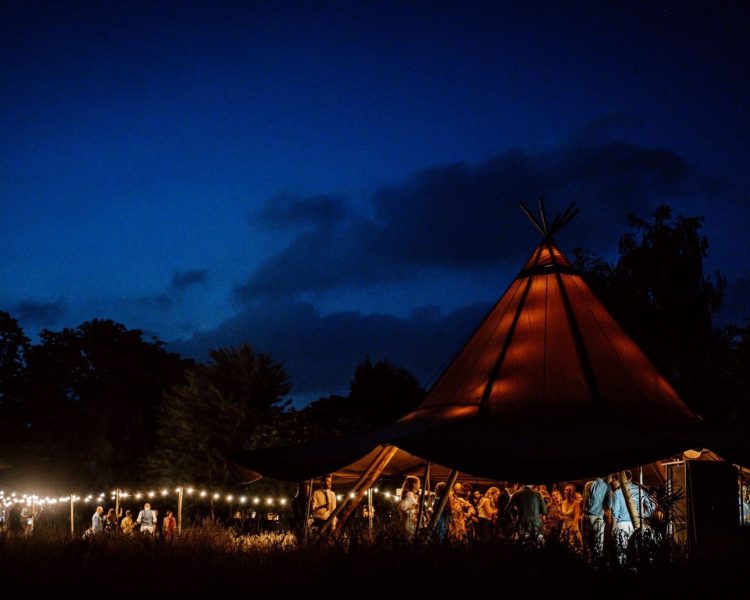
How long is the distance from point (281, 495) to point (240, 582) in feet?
58.0

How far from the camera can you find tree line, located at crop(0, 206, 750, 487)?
23031 millimetres

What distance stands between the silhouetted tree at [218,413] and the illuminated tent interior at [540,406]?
13981 mm

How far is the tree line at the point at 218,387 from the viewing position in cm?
2303

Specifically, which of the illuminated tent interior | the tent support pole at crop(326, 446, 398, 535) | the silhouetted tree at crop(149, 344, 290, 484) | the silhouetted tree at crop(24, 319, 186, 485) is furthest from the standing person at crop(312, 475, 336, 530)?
the silhouetted tree at crop(24, 319, 186, 485)

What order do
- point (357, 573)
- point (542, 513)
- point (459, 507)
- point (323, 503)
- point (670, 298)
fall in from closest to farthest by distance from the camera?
point (357, 573) → point (542, 513) → point (323, 503) → point (459, 507) → point (670, 298)

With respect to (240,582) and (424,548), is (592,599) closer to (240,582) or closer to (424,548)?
(424,548)

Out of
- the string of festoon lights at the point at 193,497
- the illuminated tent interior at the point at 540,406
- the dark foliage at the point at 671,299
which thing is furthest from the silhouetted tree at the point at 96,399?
the illuminated tent interior at the point at 540,406

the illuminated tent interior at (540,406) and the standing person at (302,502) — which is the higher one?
the illuminated tent interior at (540,406)

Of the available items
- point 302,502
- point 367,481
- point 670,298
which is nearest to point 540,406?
point 367,481

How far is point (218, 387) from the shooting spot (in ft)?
86.6

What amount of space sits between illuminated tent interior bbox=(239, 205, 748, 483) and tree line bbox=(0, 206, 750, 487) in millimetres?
2771

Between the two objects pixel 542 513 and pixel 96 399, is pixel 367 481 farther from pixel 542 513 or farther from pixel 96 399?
pixel 96 399

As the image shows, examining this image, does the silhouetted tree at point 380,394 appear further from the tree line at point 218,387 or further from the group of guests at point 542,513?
the group of guests at point 542,513

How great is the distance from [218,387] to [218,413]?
829 millimetres
